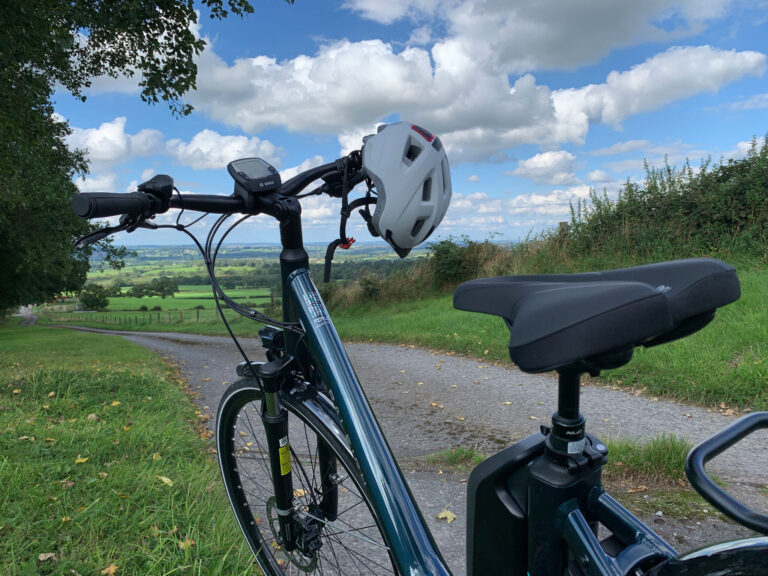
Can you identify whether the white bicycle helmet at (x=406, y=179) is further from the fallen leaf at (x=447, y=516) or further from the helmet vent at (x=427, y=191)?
the fallen leaf at (x=447, y=516)

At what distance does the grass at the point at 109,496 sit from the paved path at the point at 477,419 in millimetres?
1124

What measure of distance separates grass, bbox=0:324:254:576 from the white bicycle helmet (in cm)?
165

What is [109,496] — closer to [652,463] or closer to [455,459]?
[455,459]

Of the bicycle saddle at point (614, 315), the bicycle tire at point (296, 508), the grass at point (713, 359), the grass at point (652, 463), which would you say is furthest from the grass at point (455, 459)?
the bicycle saddle at point (614, 315)

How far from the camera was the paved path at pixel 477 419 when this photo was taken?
2.76 meters

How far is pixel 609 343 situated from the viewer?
916 millimetres

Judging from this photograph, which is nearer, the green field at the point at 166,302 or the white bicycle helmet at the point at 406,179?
the white bicycle helmet at the point at 406,179

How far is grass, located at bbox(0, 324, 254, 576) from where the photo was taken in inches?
83.5

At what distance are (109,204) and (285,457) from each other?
1125 millimetres

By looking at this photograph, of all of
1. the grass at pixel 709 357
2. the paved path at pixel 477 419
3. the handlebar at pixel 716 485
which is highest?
the handlebar at pixel 716 485

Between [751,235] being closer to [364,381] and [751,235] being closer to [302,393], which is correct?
[364,381]

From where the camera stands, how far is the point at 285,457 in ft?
6.33

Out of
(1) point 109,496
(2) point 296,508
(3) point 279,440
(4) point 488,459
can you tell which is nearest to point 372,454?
(4) point 488,459

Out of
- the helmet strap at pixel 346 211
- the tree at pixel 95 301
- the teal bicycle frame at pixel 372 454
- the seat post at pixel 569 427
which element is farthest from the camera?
the tree at pixel 95 301
